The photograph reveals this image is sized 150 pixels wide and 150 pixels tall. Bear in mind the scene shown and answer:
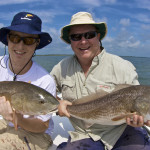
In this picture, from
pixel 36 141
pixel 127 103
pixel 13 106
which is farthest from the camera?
pixel 36 141

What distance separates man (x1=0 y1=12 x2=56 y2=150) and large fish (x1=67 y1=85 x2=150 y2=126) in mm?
656

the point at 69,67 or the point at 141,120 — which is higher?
the point at 69,67

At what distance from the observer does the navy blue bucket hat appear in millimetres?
3165

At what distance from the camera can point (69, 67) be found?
4.03 meters

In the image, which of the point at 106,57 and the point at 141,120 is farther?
the point at 106,57

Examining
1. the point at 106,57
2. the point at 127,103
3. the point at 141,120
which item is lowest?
the point at 141,120

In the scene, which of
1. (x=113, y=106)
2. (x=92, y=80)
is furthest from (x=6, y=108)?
(x=113, y=106)

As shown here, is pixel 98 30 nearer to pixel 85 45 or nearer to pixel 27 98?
pixel 85 45

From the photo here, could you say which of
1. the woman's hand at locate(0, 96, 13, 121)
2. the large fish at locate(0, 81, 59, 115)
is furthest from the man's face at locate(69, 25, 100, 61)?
the woman's hand at locate(0, 96, 13, 121)

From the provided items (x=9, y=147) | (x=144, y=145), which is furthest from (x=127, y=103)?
(x=9, y=147)

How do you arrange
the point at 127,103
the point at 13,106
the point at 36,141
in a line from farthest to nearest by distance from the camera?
1. the point at 36,141
2. the point at 127,103
3. the point at 13,106

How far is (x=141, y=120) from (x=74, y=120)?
1.38m

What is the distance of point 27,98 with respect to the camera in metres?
2.98

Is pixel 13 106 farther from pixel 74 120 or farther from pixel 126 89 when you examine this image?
pixel 126 89
